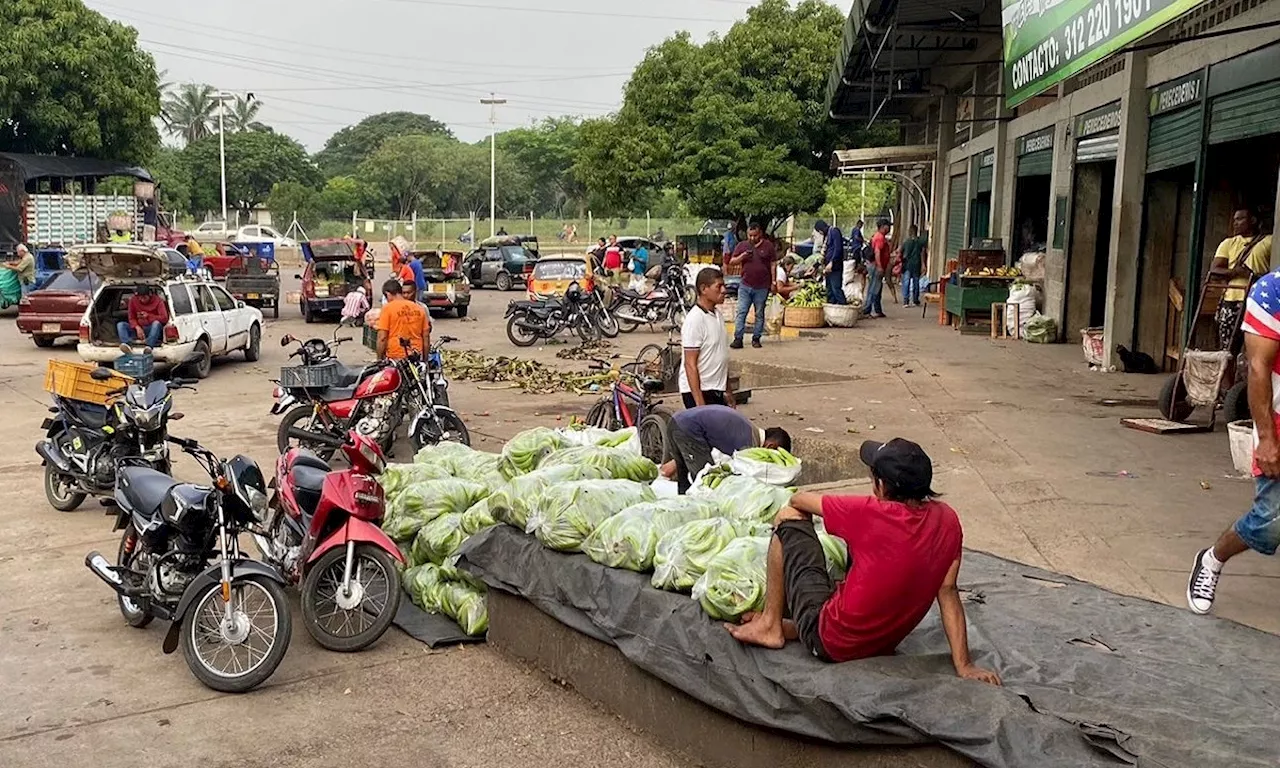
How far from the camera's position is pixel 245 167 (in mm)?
75000

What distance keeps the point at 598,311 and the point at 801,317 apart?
12.7 feet

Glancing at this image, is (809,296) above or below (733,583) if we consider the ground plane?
above

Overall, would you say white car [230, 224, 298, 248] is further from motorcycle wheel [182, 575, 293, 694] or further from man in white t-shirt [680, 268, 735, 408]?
motorcycle wheel [182, 575, 293, 694]

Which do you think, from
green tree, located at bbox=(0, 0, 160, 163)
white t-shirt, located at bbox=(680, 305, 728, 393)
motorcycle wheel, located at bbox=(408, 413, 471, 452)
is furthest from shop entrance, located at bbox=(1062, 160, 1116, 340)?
green tree, located at bbox=(0, 0, 160, 163)

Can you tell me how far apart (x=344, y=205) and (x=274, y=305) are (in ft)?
172

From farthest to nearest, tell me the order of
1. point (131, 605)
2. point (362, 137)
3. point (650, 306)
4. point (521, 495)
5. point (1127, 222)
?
point (362, 137) < point (650, 306) < point (1127, 222) < point (131, 605) < point (521, 495)

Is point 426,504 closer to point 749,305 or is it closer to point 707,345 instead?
point 707,345

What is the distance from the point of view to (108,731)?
5.10m

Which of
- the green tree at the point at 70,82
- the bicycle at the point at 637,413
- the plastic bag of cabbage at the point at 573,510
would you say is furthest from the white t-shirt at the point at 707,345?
the green tree at the point at 70,82

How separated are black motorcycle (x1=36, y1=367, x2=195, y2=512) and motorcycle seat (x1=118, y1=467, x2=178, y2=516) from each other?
2294mm

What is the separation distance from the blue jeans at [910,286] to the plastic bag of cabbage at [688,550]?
23.7 metres

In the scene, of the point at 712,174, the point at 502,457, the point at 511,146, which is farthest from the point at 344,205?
the point at 502,457

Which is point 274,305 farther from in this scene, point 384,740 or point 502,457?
point 384,740

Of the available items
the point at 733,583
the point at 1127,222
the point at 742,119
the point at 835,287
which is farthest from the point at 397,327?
the point at 742,119
